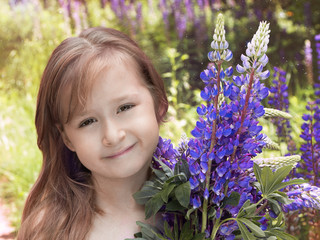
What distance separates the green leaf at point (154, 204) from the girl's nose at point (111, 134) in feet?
0.61

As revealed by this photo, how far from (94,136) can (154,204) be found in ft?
0.85

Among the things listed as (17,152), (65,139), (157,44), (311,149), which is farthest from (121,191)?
(17,152)

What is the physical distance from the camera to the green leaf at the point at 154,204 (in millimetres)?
1263

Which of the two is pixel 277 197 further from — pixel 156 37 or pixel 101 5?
pixel 101 5

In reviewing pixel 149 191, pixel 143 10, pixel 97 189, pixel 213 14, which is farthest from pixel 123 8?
pixel 149 191

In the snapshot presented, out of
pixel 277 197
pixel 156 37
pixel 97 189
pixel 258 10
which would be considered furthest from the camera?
pixel 156 37

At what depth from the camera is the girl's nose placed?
137cm

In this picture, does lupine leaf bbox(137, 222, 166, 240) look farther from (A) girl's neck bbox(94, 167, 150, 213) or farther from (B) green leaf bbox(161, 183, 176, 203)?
(A) girl's neck bbox(94, 167, 150, 213)

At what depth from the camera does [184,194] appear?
1200 mm

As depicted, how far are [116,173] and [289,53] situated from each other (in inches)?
64.7

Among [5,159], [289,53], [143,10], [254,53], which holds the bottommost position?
[5,159]

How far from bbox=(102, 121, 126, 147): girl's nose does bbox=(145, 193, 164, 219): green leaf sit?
19 cm

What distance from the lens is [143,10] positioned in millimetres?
3506

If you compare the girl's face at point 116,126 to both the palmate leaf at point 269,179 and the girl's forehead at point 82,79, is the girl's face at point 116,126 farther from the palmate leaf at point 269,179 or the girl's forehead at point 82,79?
the palmate leaf at point 269,179
